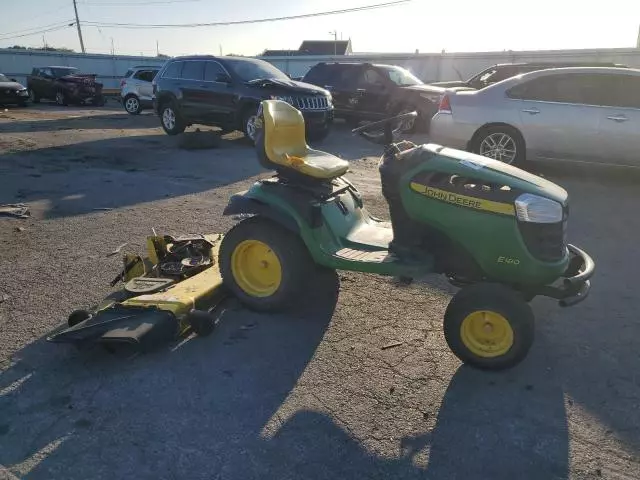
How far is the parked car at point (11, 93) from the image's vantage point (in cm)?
2041

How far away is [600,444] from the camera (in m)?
2.65

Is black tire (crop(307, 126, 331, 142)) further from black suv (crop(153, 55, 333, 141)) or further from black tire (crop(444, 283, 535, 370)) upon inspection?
black tire (crop(444, 283, 535, 370))

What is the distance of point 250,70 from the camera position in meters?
12.1

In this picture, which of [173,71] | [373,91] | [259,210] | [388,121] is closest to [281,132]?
[259,210]

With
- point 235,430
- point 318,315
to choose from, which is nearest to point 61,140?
point 318,315

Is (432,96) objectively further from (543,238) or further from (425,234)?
(543,238)

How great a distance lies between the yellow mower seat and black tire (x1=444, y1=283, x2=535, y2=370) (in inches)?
55.8

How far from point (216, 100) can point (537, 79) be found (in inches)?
272

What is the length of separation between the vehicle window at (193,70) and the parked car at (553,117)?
6247mm

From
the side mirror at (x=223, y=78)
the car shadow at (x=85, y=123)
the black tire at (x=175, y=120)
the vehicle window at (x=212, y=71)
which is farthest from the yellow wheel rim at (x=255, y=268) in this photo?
the car shadow at (x=85, y=123)

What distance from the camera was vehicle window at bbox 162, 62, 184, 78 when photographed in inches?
505

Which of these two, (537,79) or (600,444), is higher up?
(537,79)

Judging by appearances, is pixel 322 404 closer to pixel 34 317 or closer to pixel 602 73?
pixel 34 317

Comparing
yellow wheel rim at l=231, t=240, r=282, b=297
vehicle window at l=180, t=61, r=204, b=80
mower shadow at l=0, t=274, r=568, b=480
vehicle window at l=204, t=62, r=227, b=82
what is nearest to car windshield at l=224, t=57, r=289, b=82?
vehicle window at l=204, t=62, r=227, b=82
